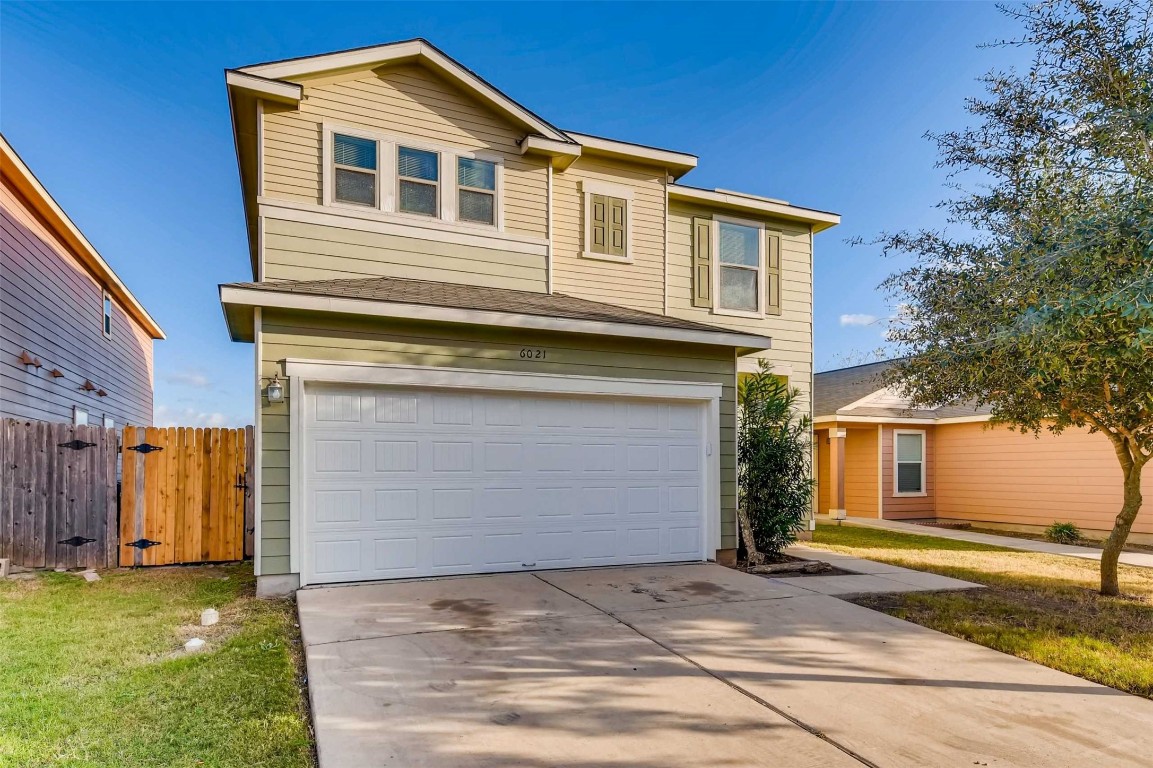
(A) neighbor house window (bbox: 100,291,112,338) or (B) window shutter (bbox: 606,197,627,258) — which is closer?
(B) window shutter (bbox: 606,197,627,258)

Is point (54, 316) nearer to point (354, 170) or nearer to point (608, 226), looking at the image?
point (354, 170)

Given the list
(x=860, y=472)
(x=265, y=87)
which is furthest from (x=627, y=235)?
(x=860, y=472)

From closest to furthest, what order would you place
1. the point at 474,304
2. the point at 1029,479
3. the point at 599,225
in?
the point at 474,304 → the point at 599,225 → the point at 1029,479

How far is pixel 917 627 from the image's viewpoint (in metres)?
5.48

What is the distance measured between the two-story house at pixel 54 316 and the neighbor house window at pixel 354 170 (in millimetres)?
4868

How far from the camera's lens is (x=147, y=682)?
4117 millimetres

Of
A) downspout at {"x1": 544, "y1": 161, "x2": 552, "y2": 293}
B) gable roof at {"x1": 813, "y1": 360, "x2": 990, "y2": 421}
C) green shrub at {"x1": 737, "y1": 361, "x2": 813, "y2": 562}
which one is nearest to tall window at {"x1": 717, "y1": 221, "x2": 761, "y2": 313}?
green shrub at {"x1": 737, "y1": 361, "x2": 813, "y2": 562}

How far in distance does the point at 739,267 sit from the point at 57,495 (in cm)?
1055

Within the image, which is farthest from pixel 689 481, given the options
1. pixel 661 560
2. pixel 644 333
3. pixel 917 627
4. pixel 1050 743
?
pixel 1050 743

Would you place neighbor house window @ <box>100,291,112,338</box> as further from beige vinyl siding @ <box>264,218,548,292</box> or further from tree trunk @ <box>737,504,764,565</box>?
tree trunk @ <box>737,504,764,565</box>

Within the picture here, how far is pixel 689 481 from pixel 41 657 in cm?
647

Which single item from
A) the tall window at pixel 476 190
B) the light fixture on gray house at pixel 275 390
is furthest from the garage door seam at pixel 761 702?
the tall window at pixel 476 190

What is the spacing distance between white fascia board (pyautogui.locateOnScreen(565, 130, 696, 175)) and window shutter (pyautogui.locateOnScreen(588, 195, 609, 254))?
2.38 feet

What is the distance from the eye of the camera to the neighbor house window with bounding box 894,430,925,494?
16.1m
